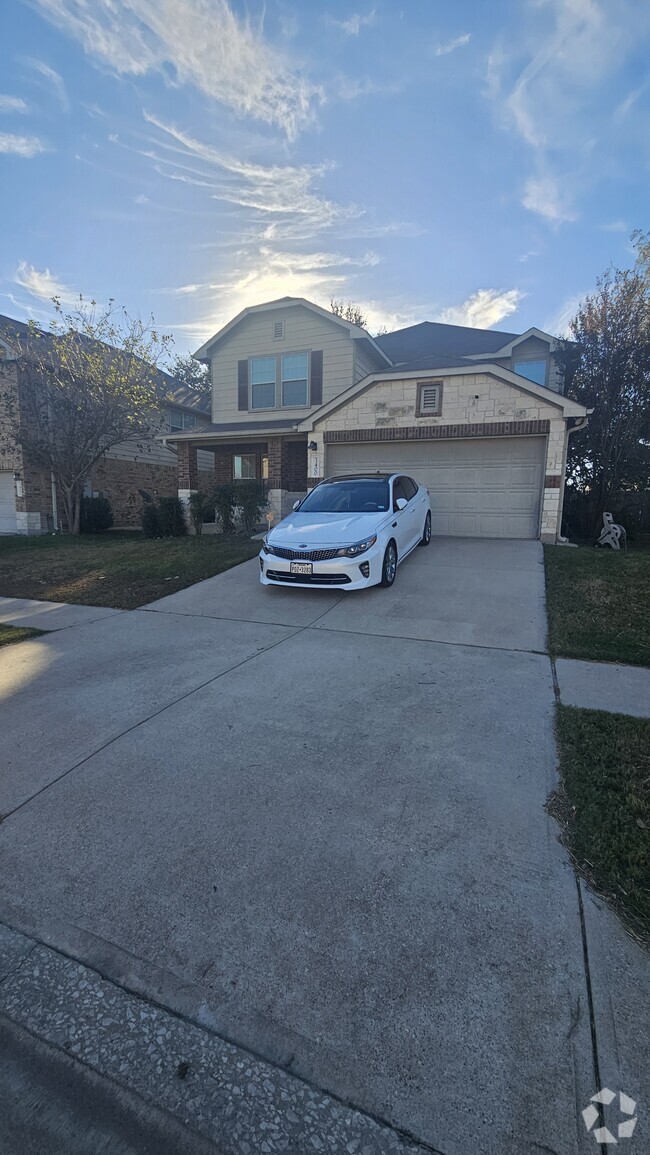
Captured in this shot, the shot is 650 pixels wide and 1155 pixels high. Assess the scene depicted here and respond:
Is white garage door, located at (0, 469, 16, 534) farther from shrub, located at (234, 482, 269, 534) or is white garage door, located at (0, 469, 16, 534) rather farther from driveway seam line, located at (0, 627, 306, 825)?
driveway seam line, located at (0, 627, 306, 825)

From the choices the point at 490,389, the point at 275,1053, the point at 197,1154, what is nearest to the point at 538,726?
the point at 275,1053

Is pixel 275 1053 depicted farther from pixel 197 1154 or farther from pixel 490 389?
pixel 490 389

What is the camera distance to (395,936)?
2.05 m

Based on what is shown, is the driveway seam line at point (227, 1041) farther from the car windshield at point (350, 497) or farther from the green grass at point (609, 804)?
the car windshield at point (350, 497)

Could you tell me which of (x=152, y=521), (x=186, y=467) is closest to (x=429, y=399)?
(x=186, y=467)

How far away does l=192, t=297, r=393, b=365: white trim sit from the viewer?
47.2 ft

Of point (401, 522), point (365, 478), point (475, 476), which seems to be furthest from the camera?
point (475, 476)

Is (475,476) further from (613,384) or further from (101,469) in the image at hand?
(101,469)

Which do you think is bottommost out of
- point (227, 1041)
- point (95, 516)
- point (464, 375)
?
point (227, 1041)

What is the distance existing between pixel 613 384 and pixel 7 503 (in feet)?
62.9

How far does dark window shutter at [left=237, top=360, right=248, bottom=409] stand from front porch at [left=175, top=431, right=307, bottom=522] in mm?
1254

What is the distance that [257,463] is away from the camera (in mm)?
18078

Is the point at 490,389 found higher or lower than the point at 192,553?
higher

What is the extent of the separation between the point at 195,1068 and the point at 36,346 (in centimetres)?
1866
